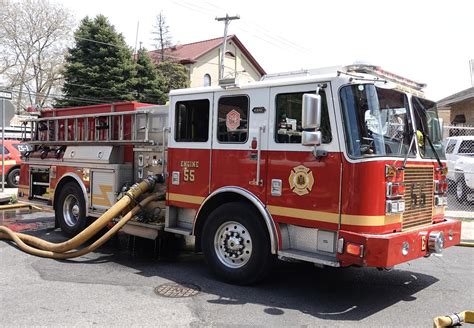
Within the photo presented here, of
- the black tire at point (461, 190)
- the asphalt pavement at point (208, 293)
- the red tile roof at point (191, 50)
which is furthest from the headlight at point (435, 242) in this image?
the red tile roof at point (191, 50)

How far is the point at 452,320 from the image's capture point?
160 inches

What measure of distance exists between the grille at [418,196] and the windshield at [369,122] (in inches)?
12.9

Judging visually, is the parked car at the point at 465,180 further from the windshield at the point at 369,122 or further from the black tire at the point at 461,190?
the windshield at the point at 369,122

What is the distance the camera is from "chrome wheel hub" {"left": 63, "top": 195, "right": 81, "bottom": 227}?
831 centimetres

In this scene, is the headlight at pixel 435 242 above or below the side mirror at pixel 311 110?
below

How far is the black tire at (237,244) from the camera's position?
5.45 metres

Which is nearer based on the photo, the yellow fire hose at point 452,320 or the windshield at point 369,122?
the yellow fire hose at point 452,320

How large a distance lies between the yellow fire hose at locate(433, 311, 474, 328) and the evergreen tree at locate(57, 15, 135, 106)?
2649cm

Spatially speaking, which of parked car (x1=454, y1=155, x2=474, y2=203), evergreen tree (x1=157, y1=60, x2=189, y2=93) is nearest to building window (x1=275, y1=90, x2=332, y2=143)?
parked car (x1=454, y1=155, x2=474, y2=203)

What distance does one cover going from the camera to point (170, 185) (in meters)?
6.59

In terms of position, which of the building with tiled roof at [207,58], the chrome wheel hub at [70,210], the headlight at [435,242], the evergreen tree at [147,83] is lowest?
the chrome wheel hub at [70,210]

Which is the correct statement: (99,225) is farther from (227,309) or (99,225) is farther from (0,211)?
(0,211)

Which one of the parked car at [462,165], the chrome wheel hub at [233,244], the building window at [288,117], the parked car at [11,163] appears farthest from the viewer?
the parked car at [11,163]

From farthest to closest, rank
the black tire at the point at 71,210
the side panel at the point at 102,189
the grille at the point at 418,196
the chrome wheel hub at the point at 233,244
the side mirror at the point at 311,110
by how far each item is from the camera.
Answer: the black tire at the point at 71,210 < the side panel at the point at 102,189 < the chrome wheel hub at the point at 233,244 < the grille at the point at 418,196 < the side mirror at the point at 311,110
